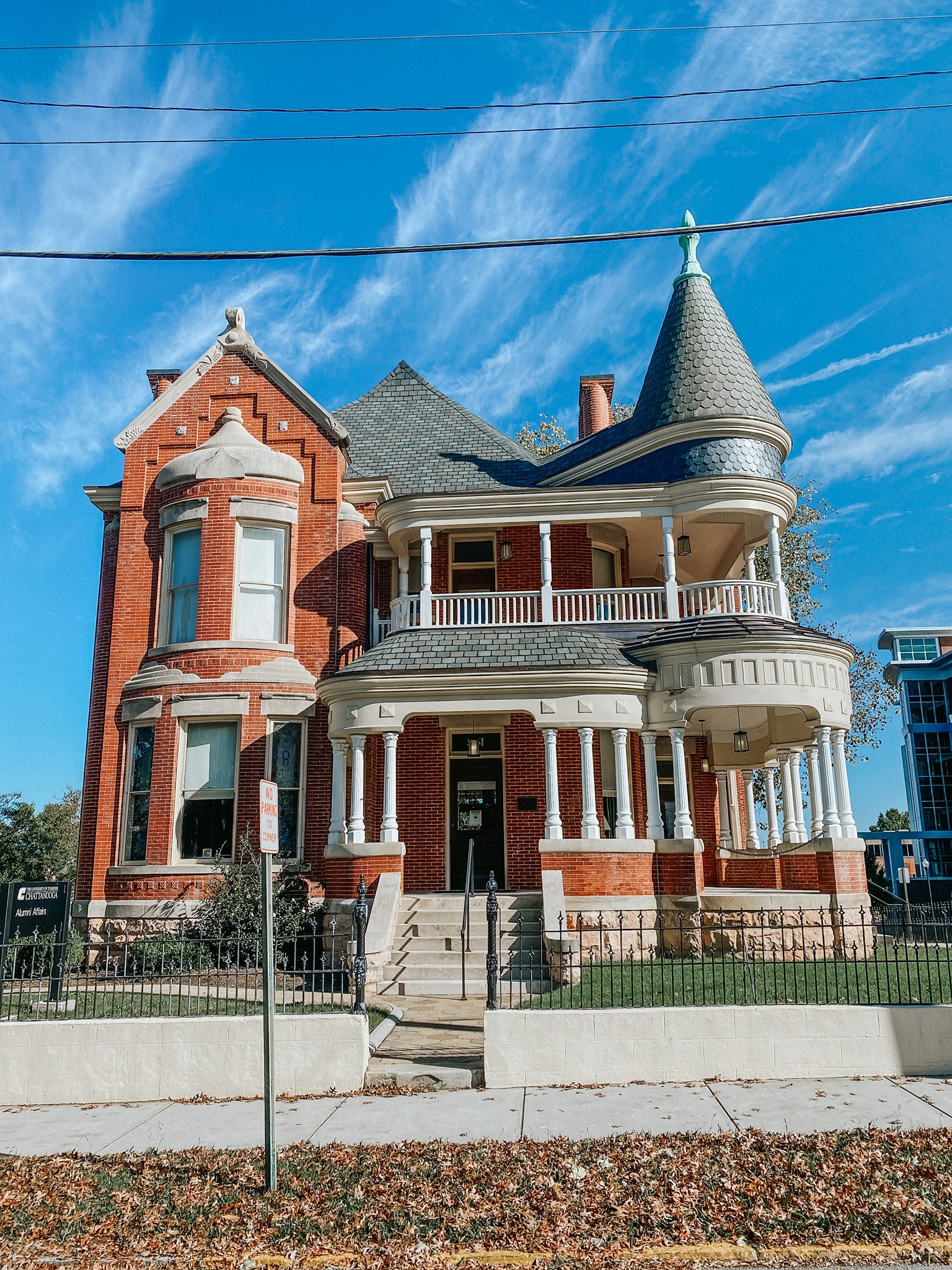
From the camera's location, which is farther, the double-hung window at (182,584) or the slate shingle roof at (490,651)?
the double-hung window at (182,584)

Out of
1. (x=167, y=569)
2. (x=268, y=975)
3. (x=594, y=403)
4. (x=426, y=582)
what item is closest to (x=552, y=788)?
(x=426, y=582)

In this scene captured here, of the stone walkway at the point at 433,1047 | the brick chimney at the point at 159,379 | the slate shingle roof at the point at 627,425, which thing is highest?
the brick chimney at the point at 159,379

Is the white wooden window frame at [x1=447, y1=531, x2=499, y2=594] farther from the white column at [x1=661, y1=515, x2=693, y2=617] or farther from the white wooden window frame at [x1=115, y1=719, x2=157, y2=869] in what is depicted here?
the white wooden window frame at [x1=115, y1=719, x2=157, y2=869]

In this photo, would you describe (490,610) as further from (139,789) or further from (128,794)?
(128,794)

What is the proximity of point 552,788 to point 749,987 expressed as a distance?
5.72 metres

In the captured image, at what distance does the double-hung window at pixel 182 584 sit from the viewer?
19.4 metres

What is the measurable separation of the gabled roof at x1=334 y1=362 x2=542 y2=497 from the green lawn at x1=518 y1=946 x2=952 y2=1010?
33.4ft

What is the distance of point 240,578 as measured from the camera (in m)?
19.3

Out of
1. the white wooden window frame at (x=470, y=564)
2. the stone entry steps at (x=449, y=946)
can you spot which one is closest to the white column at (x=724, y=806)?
the white wooden window frame at (x=470, y=564)

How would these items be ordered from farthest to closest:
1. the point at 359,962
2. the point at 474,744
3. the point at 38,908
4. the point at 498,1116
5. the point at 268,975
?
1. the point at 474,744
2. the point at 38,908
3. the point at 359,962
4. the point at 498,1116
5. the point at 268,975

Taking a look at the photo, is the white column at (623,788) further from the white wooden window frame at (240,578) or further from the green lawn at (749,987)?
the white wooden window frame at (240,578)

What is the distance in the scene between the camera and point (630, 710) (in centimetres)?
1688

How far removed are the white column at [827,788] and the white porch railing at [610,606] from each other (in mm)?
3421

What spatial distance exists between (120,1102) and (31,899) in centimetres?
339
